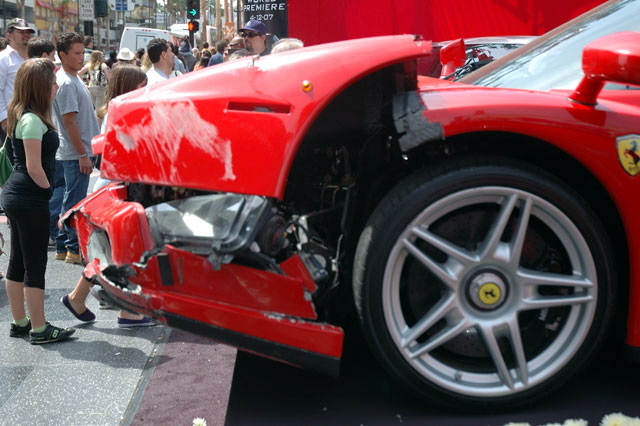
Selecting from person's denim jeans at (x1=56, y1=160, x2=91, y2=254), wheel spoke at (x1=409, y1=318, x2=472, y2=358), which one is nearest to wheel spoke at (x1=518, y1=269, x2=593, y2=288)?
wheel spoke at (x1=409, y1=318, x2=472, y2=358)

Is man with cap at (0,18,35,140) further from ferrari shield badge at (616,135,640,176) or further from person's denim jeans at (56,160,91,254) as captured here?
ferrari shield badge at (616,135,640,176)

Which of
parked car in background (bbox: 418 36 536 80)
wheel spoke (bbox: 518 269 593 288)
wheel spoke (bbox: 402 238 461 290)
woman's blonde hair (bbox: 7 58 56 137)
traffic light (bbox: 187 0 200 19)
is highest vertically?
traffic light (bbox: 187 0 200 19)

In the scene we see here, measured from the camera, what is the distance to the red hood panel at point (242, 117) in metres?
2.26

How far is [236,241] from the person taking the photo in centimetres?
230

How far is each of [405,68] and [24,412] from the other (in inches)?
84.7

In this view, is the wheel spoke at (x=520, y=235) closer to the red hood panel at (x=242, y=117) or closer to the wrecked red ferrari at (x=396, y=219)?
the wrecked red ferrari at (x=396, y=219)

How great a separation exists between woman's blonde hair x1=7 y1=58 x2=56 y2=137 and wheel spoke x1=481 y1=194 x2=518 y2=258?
2.76m

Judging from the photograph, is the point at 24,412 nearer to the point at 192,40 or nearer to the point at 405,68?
the point at 405,68

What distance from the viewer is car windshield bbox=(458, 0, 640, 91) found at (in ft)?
9.71

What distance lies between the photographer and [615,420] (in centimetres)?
241

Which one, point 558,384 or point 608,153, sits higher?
point 608,153

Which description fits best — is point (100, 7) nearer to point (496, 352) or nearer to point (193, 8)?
point (193, 8)

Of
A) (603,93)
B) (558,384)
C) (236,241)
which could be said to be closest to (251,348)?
(236,241)

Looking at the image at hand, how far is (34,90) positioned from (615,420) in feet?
11.1
